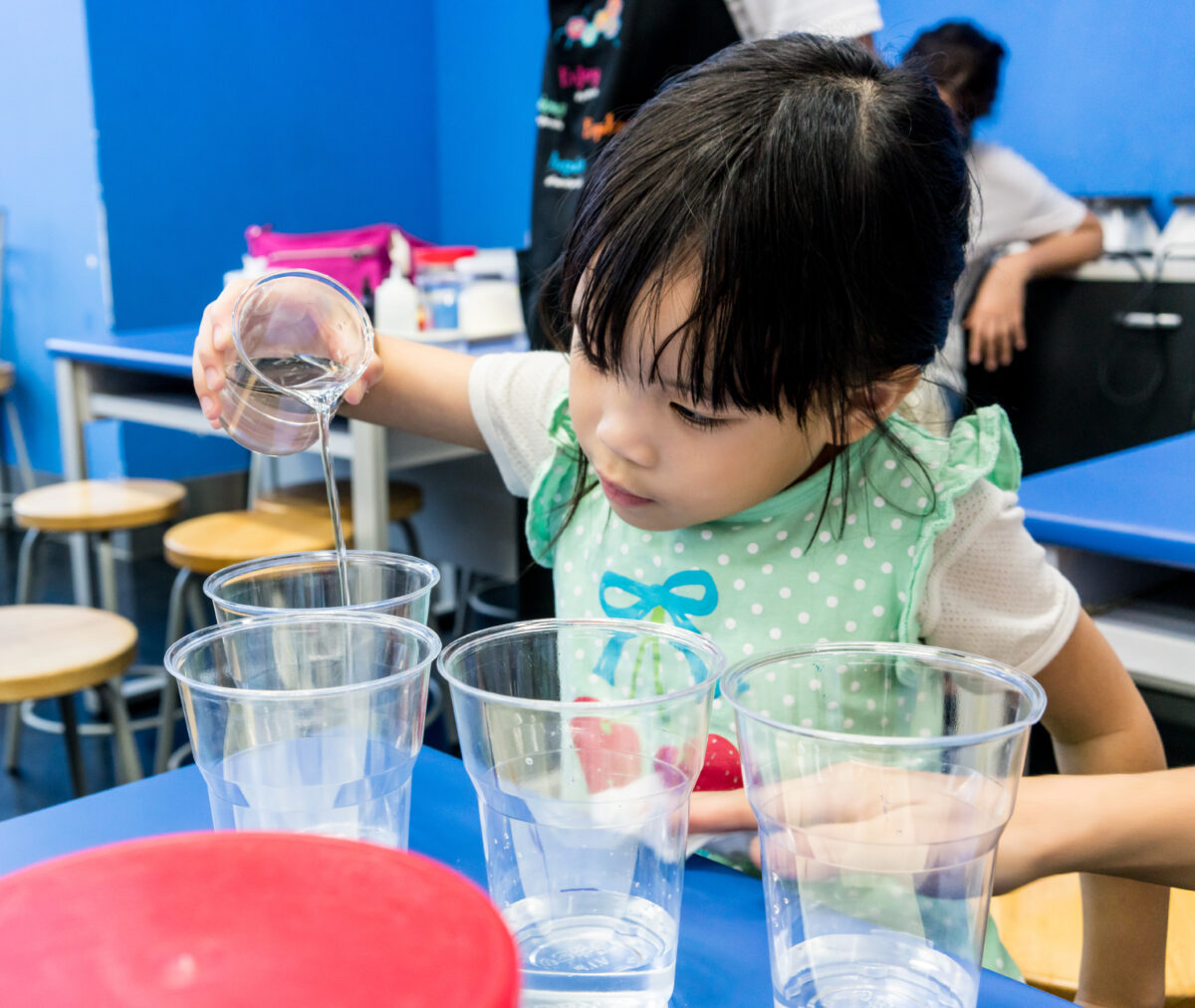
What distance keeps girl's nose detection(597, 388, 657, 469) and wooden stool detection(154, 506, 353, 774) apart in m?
1.67

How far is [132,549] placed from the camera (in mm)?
4359

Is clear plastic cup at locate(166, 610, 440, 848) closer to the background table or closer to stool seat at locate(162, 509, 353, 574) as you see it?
the background table

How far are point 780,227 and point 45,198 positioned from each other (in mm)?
4530

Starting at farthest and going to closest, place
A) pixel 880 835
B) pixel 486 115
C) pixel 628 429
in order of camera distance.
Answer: pixel 486 115
pixel 628 429
pixel 880 835

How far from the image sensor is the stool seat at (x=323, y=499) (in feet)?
8.52

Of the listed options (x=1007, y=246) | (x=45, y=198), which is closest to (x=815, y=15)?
(x=1007, y=246)

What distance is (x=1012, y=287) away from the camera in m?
2.77

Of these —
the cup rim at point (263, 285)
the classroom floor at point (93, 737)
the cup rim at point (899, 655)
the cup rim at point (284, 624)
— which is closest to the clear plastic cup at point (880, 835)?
the cup rim at point (899, 655)

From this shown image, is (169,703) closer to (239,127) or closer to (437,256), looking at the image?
(437,256)

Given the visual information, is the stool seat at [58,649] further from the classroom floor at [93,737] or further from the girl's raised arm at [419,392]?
the girl's raised arm at [419,392]

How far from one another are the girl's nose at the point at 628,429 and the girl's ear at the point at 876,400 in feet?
0.47

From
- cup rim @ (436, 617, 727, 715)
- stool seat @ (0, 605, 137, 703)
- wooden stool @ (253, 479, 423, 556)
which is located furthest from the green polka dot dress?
wooden stool @ (253, 479, 423, 556)

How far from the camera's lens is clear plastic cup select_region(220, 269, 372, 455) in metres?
0.75

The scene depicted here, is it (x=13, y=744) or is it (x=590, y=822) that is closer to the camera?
(x=590, y=822)
